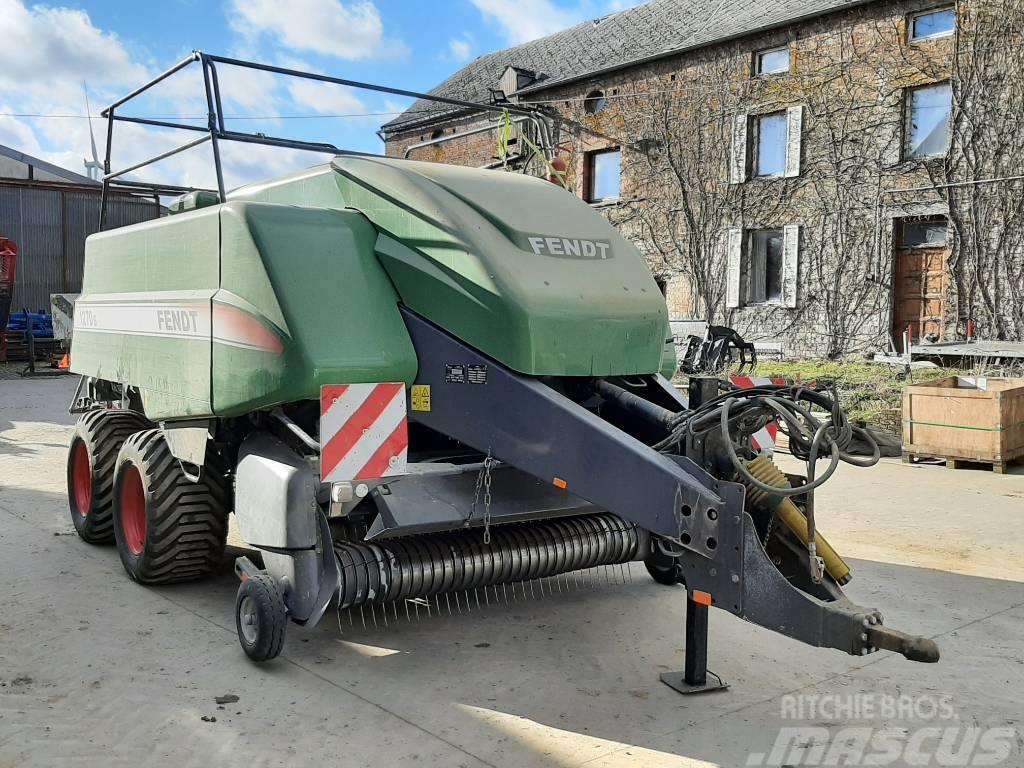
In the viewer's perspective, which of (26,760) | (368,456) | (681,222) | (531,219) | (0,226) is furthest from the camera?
(0,226)

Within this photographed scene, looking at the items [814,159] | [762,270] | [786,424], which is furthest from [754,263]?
[786,424]

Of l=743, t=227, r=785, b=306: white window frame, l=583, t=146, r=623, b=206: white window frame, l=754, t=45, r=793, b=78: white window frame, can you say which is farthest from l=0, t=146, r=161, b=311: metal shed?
l=754, t=45, r=793, b=78: white window frame

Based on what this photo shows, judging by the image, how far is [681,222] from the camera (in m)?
20.3

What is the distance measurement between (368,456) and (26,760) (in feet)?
5.14

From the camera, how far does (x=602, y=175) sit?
22.2m

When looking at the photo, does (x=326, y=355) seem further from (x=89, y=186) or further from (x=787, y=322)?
(x=89, y=186)

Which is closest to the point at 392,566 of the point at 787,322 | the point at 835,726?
the point at 835,726

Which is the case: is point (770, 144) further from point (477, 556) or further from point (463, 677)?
point (463, 677)

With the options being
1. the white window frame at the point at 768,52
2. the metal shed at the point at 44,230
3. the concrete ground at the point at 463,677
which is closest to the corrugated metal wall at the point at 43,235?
the metal shed at the point at 44,230

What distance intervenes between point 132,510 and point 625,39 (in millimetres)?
19394

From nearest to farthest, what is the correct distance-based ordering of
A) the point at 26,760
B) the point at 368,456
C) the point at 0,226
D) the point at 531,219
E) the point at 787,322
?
the point at 26,760, the point at 368,456, the point at 531,219, the point at 787,322, the point at 0,226

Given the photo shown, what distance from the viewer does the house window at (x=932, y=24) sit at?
1593cm

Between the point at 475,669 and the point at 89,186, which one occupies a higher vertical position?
the point at 89,186

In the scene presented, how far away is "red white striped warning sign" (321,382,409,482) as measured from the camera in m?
3.87
